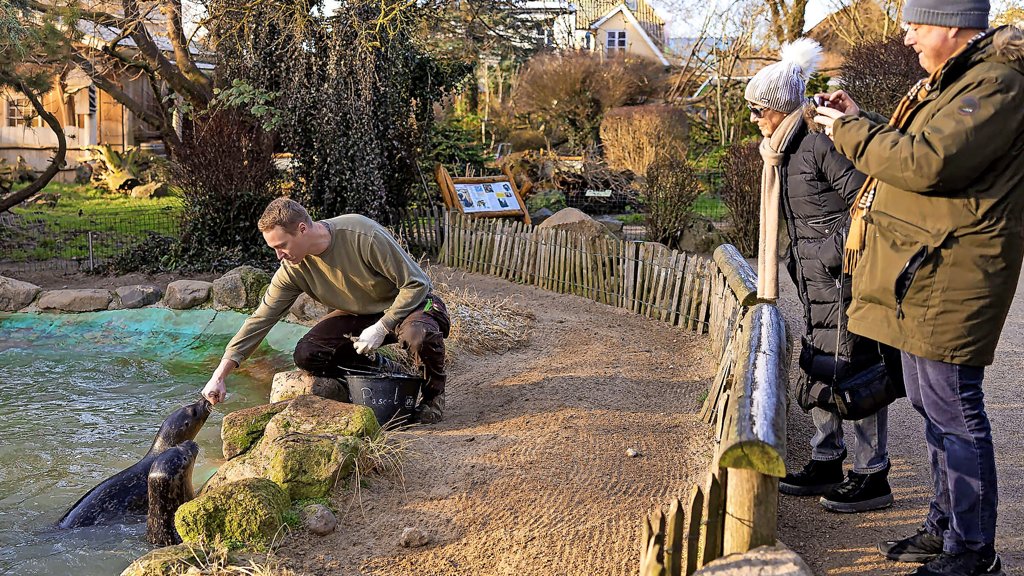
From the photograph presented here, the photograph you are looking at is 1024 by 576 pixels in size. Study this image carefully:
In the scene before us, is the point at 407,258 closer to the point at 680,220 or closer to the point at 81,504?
the point at 81,504

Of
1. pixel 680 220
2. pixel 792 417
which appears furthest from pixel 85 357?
pixel 680 220

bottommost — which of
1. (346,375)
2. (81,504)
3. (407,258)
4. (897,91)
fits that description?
(81,504)

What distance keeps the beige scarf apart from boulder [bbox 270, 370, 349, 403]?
256 cm

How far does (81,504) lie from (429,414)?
1750mm

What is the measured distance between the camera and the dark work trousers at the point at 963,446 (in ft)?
9.18

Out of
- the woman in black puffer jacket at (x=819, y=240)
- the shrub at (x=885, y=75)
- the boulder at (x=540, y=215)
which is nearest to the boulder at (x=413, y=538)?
the woman in black puffer jacket at (x=819, y=240)

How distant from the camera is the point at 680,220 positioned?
38.0ft

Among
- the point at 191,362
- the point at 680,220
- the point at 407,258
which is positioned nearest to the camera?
the point at 407,258

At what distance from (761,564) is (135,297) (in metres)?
7.59

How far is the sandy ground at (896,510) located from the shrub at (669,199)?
20.8ft

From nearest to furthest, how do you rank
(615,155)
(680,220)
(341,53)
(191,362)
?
(191,362) → (341,53) → (680,220) → (615,155)

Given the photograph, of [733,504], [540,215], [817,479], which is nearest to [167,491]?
[733,504]

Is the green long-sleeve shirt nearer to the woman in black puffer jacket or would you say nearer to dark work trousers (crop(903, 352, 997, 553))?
the woman in black puffer jacket

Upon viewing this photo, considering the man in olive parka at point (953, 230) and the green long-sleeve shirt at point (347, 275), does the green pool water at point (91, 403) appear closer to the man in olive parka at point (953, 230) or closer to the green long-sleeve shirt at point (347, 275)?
the green long-sleeve shirt at point (347, 275)
